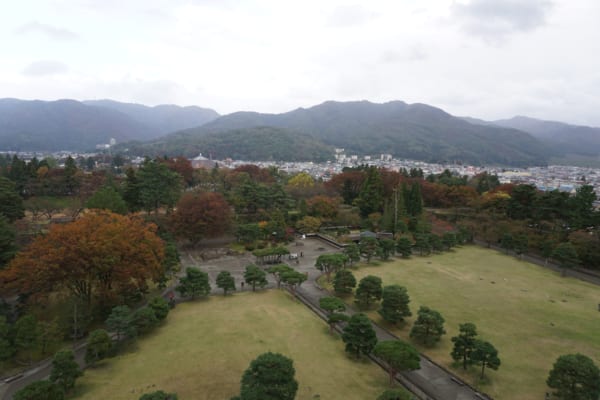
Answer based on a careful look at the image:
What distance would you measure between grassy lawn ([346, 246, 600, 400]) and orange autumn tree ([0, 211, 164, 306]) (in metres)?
13.4

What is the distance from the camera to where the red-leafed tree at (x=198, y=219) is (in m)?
28.6

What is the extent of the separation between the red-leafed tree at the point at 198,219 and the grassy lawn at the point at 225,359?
11390 mm

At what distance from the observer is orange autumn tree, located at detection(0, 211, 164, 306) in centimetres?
1520

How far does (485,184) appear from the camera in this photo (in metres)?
53.5

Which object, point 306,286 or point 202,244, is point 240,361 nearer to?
point 306,286

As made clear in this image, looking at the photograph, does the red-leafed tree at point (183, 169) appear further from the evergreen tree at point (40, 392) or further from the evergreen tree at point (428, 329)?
the evergreen tree at point (428, 329)

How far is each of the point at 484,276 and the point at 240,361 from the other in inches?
764

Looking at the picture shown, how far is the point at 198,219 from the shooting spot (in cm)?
2872

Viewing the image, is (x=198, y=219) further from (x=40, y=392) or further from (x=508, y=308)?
(x=508, y=308)

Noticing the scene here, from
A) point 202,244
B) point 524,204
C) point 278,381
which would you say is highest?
point 524,204

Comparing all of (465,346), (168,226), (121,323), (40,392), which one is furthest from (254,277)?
(168,226)

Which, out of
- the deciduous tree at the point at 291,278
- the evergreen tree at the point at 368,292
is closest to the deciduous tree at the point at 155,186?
the deciduous tree at the point at 291,278

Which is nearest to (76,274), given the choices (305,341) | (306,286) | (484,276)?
(305,341)

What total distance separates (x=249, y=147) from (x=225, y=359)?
150 metres
